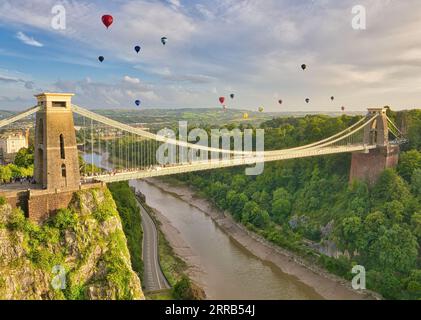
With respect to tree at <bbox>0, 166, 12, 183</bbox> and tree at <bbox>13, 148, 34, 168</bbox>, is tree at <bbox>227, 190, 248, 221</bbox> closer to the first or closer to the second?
tree at <bbox>13, 148, 34, 168</bbox>

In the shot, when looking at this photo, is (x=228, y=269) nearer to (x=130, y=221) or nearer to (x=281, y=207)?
(x=130, y=221)

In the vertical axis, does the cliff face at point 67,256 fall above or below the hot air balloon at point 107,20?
below

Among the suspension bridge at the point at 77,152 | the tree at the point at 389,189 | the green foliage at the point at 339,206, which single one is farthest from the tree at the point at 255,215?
the tree at the point at 389,189

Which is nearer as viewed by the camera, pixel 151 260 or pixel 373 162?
pixel 151 260

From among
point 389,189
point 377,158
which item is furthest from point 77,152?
point 377,158

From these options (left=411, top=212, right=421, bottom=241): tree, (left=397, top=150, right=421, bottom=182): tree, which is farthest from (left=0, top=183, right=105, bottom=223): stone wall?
(left=397, top=150, right=421, bottom=182): tree

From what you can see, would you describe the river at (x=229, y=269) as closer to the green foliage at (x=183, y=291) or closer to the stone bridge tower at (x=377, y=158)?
the green foliage at (x=183, y=291)

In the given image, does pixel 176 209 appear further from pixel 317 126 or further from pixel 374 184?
pixel 374 184
